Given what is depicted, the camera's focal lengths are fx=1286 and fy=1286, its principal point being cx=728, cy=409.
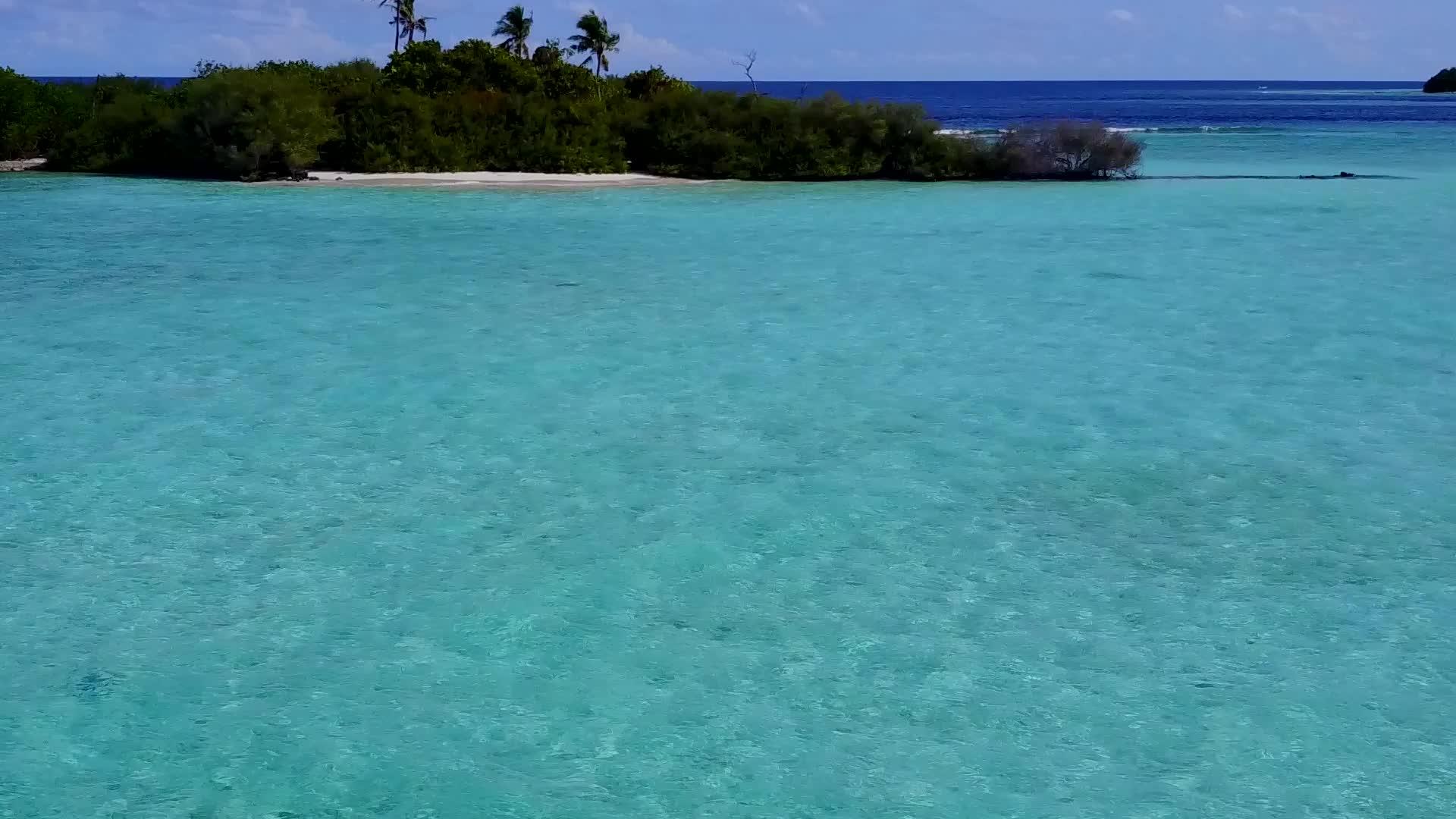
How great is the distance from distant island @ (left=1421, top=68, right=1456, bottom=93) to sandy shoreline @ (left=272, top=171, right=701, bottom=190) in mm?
143242

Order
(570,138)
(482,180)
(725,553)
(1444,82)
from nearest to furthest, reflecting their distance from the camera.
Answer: (725,553) < (482,180) < (570,138) < (1444,82)

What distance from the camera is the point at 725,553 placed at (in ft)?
23.7

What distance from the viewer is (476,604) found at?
6480mm

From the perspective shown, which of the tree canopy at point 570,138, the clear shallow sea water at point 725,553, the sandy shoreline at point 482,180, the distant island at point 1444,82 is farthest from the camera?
the distant island at point 1444,82

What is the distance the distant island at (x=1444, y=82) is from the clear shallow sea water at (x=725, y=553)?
503ft

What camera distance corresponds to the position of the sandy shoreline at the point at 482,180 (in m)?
30.8

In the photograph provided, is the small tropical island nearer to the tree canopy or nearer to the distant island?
the tree canopy

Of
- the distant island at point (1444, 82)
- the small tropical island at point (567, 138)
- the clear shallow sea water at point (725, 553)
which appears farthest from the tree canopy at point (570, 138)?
the distant island at point (1444, 82)

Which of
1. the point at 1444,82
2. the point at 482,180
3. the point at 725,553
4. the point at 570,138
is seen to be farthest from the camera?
the point at 1444,82

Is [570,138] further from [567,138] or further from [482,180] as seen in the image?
[482,180]

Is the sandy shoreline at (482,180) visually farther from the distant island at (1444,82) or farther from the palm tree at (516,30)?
the distant island at (1444,82)

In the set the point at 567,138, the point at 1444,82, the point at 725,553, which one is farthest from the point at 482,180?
the point at 1444,82

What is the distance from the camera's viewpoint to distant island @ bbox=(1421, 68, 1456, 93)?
478 ft

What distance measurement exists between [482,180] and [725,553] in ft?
86.0
